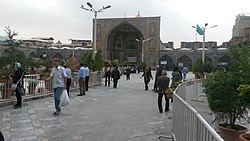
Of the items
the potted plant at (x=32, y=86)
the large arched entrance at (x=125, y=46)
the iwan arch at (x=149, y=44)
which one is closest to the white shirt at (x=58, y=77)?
the potted plant at (x=32, y=86)

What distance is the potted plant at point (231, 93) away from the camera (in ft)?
18.9

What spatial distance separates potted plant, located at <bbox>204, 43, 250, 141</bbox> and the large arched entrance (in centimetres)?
5879

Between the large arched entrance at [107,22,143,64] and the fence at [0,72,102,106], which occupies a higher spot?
the large arched entrance at [107,22,143,64]

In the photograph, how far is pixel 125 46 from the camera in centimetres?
6950

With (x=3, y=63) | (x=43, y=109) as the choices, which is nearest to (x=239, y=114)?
(x=43, y=109)

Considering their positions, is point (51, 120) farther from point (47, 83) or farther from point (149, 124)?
point (47, 83)

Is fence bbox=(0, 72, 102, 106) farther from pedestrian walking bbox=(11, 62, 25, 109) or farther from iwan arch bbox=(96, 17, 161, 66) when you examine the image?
iwan arch bbox=(96, 17, 161, 66)

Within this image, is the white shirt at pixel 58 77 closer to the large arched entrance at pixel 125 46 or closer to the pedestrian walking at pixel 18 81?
the pedestrian walking at pixel 18 81

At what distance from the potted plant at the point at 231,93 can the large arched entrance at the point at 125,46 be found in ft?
193

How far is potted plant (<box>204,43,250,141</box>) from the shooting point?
5763 mm

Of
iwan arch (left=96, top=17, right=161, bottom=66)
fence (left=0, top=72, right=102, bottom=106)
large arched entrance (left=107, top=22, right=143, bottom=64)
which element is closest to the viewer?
fence (left=0, top=72, right=102, bottom=106)

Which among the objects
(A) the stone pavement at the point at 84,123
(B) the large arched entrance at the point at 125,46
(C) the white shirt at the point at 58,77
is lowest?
(A) the stone pavement at the point at 84,123

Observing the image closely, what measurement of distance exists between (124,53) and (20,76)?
198 ft

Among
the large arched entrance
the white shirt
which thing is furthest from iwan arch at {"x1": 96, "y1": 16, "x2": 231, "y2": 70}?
the white shirt
